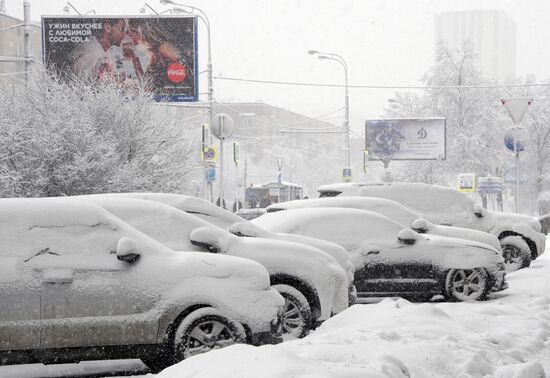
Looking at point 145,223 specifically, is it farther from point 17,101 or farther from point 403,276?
point 17,101

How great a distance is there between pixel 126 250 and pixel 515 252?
1135cm

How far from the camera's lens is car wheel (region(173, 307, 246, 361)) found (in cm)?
690

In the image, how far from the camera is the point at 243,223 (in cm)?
1002

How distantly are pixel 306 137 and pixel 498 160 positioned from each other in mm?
62908

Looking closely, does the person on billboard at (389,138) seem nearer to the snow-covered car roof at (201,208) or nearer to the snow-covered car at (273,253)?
the snow-covered car roof at (201,208)

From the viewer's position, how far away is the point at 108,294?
6.84 m

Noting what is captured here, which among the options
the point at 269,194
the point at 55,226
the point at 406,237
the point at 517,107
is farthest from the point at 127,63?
the point at 269,194

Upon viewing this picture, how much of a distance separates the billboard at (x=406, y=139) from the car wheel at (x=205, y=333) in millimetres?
44383

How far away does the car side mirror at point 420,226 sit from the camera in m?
12.7

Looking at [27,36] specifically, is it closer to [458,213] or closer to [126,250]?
[458,213]

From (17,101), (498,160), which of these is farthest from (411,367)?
(498,160)

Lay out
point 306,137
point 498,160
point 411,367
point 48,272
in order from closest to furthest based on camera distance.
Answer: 1. point 411,367
2. point 48,272
3. point 498,160
4. point 306,137

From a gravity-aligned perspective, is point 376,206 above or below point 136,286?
above

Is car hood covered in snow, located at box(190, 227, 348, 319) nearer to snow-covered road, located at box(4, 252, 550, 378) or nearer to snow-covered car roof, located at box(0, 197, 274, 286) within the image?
snow-covered road, located at box(4, 252, 550, 378)
